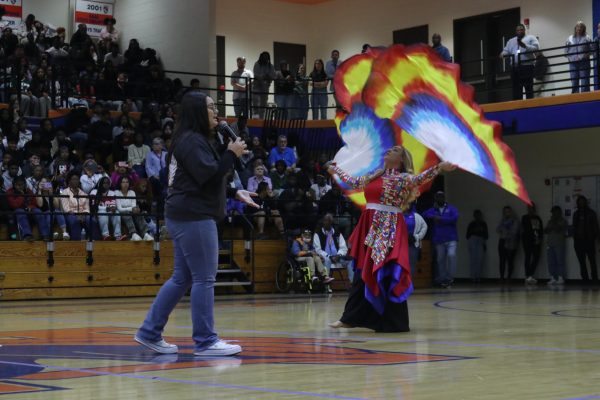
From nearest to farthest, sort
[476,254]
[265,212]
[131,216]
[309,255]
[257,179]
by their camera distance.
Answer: [131,216] < [309,255] < [265,212] < [257,179] < [476,254]

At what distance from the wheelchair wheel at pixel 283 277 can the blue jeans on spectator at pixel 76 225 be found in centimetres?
399

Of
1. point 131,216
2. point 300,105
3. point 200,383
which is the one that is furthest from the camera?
point 300,105

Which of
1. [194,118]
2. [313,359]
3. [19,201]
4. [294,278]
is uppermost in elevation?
[194,118]

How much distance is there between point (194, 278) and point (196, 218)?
1.41ft

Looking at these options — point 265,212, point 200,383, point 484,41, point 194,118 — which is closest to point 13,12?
point 265,212

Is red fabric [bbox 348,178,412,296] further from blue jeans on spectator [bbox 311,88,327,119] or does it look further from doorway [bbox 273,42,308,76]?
doorway [bbox 273,42,308,76]

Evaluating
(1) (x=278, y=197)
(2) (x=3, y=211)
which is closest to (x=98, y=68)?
(1) (x=278, y=197)

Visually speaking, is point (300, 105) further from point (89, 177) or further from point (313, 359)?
point (313, 359)

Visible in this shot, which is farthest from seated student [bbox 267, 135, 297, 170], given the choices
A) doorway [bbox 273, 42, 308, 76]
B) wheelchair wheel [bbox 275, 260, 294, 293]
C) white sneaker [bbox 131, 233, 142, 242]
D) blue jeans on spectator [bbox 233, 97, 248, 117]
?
doorway [bbox 273, 42, 308, 76]

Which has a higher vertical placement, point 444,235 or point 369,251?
point 444,235

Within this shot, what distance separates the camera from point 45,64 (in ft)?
77.4

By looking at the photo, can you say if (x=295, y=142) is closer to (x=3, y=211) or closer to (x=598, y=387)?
(x=3, y=211)

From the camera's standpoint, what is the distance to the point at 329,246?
2109 cm

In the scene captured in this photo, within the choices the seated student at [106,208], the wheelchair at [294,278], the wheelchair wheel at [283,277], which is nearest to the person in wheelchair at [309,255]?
the wheelchair at [294,278]
